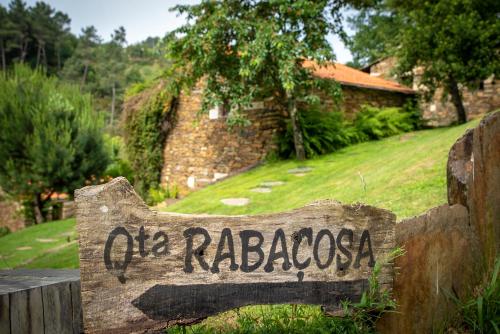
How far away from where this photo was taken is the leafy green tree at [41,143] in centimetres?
1447

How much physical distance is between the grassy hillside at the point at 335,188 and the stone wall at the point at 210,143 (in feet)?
3.56

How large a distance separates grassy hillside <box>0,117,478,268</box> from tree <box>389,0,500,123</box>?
276cm

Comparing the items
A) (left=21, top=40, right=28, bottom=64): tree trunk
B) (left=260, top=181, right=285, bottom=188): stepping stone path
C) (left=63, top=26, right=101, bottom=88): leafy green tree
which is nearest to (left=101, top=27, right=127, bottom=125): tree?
(left=63, top=26, right=101, bottom=88): leafy green tree

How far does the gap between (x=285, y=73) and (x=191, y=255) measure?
8.45m

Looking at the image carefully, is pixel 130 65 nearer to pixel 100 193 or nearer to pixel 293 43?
pixel 293 43

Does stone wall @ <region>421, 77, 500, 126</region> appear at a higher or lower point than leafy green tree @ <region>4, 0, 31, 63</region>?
lower

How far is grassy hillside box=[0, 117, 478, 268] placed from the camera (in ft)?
16.9

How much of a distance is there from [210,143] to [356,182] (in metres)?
7.46

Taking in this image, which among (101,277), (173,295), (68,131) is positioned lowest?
(173,295)

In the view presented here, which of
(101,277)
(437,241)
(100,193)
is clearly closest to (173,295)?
(101,277)

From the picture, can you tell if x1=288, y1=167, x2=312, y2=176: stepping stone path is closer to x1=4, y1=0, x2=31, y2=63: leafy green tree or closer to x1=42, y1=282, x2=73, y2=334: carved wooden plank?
x1=42, y1=282, x2=73, y2=334: carved wooden plank

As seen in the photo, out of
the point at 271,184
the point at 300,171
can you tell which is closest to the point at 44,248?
the point at 271,184

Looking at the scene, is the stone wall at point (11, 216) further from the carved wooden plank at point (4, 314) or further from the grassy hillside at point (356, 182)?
the carved wooden plank at point (4, 314)

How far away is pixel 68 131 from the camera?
49.8 feet
